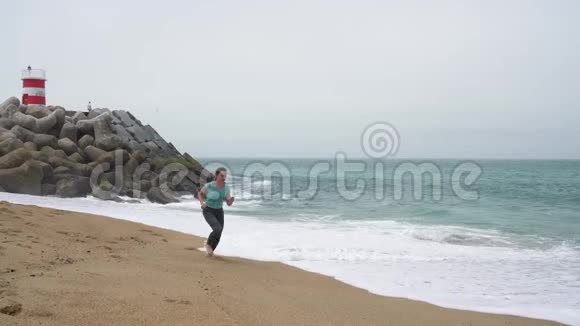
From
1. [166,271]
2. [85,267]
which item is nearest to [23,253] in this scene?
[85,267]

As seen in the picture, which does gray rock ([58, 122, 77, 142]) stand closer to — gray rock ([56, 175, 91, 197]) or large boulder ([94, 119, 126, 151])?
large boulder ([94, 119, 126, 151])

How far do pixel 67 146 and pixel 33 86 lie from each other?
760cm

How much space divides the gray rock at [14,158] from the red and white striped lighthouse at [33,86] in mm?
9239

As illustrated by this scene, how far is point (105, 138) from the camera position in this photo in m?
18.9

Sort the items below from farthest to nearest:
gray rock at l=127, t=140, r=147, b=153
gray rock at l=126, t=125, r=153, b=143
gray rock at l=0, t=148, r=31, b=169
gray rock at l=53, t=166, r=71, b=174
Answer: gray rock at l=126, t=125, r=153, b=143, gray rock at l=127, t=140, r=147, b=153, gray rock at l=53, t=166, r=71, b=174, gray rock at l=0, t=148, r=31, b=169

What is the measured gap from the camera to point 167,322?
3.74 m

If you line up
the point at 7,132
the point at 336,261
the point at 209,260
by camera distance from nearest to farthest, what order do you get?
the point at 209,260 → the point at 336,261 → the point at 7,132

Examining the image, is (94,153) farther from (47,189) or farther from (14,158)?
(14,158)

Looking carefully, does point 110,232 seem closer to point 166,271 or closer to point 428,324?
point 166,271

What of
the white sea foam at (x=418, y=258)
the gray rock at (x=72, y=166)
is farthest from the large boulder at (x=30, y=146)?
the white sea foam at (x=418, y=258)

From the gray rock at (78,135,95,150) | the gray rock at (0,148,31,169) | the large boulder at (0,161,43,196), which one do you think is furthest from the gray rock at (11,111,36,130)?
the large boulder at (0,161,43,196)

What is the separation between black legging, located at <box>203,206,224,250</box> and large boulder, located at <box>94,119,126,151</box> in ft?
42.4

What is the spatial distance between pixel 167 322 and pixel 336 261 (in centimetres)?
479

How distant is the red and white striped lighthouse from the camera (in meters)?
23.7
